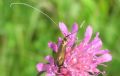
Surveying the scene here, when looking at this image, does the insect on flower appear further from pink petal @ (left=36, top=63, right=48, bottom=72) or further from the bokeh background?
the bokeh background

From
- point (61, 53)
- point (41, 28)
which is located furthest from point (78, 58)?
point (41, 28)

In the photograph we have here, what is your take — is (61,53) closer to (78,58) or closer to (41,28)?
(78,58)

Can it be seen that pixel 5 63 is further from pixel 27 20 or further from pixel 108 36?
pixel 108 36

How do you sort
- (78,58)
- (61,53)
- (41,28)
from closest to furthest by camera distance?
(61,53)
(78,58)
(41,28)

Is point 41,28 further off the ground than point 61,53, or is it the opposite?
point 41,28

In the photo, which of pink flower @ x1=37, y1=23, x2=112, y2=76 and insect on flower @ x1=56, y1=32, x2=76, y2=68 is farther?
pink flower @ x1=37, y1=23, x2=112, y2=76

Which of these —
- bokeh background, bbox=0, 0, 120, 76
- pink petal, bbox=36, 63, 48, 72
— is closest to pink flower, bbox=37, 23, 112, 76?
pink petal, bbox=36, 63, 48, 72

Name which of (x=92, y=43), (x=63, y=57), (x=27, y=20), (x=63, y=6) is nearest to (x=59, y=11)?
(x=63, y=6)

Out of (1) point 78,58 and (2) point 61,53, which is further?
(1) point 78,58

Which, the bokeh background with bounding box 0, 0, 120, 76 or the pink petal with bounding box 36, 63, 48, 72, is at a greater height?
the bokeh background with bounding box 0, 0, 120, 76
